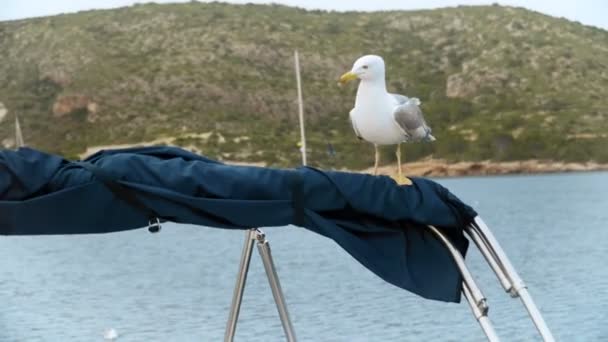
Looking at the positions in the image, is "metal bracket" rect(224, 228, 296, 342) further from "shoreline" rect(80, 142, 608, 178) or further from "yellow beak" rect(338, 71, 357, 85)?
"shoreline" rect(80, 142, 608, 178)

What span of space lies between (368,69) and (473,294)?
80 cm

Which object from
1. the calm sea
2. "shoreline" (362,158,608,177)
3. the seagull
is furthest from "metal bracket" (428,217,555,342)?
"shoreline" (362,158,608,177)

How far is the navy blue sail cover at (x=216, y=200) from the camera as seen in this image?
2250 mm

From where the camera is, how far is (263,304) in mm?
12961

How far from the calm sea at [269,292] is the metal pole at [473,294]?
26.3 feet

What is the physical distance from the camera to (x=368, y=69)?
288 centimetres

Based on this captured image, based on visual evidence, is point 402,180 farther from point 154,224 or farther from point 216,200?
point 154,224

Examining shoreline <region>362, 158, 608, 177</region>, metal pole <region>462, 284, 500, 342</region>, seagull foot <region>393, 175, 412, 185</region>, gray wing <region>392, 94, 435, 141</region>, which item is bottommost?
shoreline <region>362, 158, 608, 177</region>

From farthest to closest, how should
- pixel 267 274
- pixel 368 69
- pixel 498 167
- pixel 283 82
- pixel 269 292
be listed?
pixel 283 82
pixel 498 167
pixel 269 292
pixel 368 69
pixel 267 274

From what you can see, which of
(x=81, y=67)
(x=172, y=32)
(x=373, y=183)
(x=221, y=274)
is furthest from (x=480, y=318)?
(x=172, y=32)

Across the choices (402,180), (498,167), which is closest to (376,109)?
(402,180)

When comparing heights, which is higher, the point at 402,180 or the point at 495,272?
the point at 402,180

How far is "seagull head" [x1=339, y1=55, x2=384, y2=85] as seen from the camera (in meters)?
2.87

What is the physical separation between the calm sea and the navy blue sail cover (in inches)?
316
